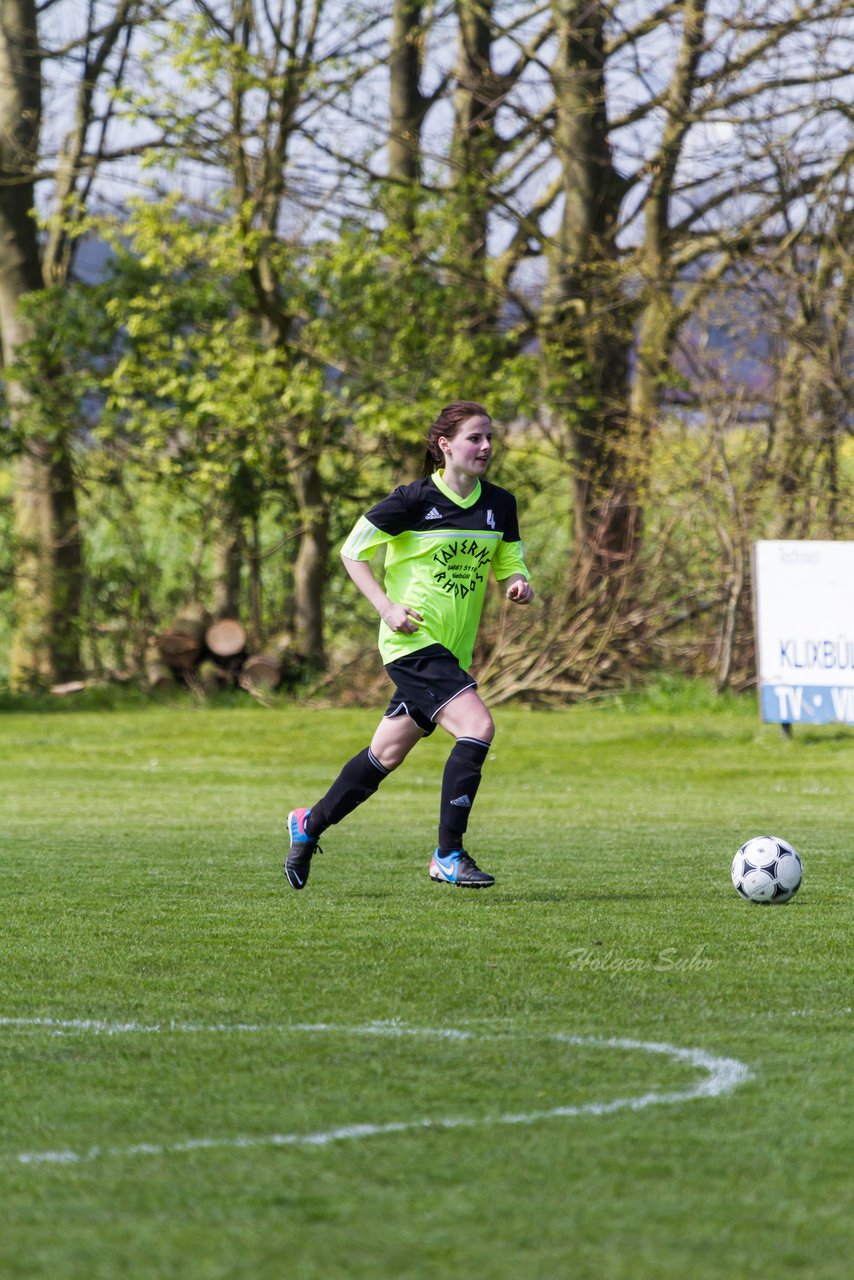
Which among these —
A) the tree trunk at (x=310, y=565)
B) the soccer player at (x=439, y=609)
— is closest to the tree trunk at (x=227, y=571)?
the tree trunk at (x=310, y=565)

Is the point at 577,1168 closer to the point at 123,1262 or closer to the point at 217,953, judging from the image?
the point at 123,1262

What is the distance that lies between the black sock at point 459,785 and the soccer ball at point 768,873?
1159 mm

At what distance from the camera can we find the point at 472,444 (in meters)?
7.34

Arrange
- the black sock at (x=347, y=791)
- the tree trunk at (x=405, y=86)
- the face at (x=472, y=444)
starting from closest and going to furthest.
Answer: the face at (x=472, y=444), the black sock at (x=347, y=791), the tree trunk at (x=405, y=86)

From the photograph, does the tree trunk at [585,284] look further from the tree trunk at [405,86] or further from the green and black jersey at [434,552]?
the green and black jersey at [434,552]

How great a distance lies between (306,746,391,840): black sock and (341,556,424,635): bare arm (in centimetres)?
62

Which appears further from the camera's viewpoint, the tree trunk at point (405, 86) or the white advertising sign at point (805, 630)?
the tree trunk at point (405, 86)

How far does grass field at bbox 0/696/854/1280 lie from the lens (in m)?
3.02

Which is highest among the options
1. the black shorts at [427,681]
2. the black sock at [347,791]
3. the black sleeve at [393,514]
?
the black sleeve at [393,514]

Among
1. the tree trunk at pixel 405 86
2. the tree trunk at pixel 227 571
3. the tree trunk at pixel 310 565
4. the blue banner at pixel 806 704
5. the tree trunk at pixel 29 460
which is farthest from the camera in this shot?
the tree trunk at pixel 29 460

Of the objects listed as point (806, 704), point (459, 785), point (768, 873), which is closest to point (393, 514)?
point (459, 785)

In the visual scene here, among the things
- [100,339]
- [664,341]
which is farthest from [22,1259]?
[100,339]

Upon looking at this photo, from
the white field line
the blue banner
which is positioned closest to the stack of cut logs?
the blue banner

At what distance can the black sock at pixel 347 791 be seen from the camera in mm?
7562
